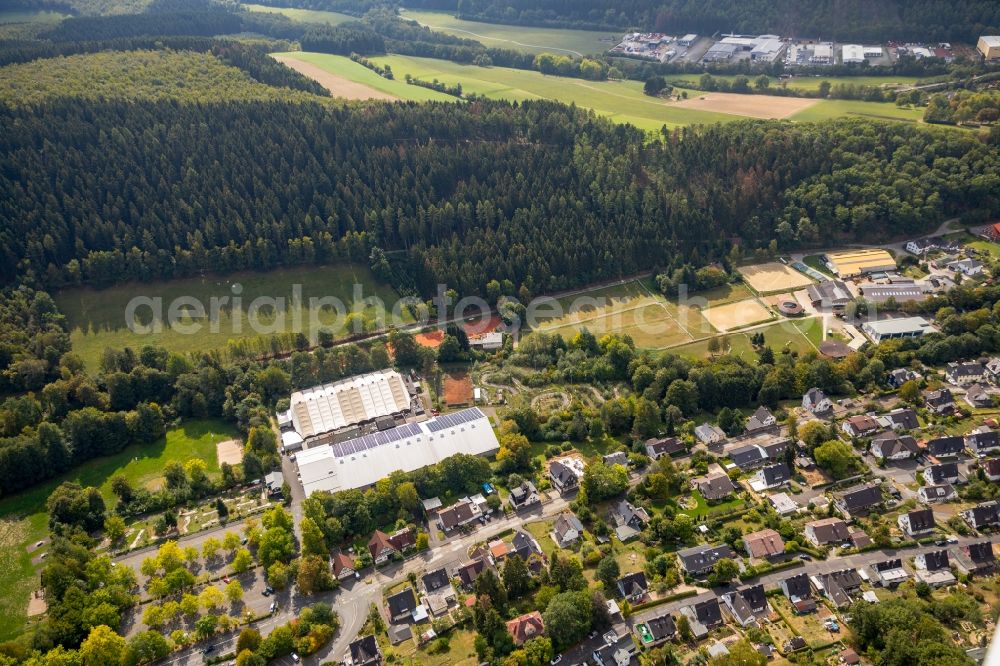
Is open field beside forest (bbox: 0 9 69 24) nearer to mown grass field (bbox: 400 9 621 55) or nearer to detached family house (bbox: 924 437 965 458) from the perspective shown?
mown grass field (bbox: 400 9 621 55)

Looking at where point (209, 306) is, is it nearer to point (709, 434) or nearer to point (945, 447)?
point (709, 434)

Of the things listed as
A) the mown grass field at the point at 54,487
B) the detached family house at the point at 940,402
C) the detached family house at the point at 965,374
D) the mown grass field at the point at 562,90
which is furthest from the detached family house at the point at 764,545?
the mown grass field at the point at 562,90

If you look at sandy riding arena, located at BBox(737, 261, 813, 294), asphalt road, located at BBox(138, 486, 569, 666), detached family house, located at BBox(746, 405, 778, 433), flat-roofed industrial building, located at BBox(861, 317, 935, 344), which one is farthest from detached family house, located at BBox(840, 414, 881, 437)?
asphalt road, located at BBox(138, 486, 569, 666)

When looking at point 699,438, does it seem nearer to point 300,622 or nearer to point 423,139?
point 300,622

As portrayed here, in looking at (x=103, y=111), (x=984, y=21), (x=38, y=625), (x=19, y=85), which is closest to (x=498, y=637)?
(x=38, y=625)

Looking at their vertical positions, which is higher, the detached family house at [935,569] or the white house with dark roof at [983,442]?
the white house with dark roof at [983,442]

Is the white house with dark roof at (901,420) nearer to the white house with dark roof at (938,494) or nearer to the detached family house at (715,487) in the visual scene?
the white house with dark roof at (938,494)
